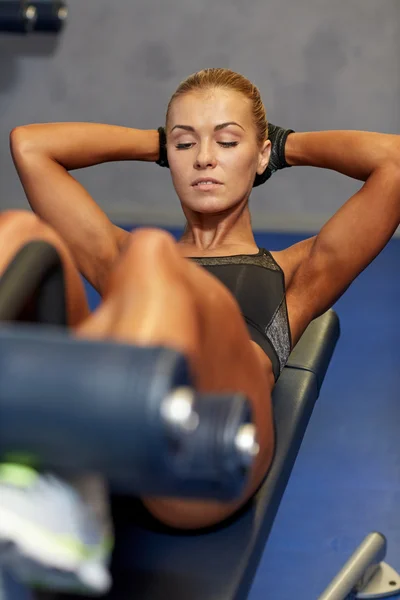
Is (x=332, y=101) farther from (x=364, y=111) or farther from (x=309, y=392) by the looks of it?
(x=309, y=392)

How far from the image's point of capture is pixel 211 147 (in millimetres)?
1461

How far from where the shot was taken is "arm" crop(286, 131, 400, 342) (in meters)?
1.45

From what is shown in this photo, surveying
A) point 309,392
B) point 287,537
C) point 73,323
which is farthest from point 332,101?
point 73,323

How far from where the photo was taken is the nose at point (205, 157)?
1.44m

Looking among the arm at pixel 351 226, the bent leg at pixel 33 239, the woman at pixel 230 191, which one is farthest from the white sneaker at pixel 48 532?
the arm at pixel 351 226

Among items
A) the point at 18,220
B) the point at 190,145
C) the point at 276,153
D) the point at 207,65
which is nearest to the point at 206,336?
the point at 18,220

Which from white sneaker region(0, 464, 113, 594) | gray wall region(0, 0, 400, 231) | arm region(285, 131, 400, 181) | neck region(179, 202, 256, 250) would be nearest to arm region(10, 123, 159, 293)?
neck region(179, 202, 256, 250)

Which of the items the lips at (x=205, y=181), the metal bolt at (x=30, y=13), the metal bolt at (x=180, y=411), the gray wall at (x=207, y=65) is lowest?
the gray wall at (x=207, y=65)

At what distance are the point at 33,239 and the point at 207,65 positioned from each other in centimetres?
338

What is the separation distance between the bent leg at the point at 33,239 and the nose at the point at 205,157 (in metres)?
0.46

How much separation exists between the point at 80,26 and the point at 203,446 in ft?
13.0

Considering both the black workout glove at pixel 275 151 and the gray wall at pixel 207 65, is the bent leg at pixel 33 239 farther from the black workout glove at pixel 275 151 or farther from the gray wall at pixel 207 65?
the gray wall at pixel 207 65

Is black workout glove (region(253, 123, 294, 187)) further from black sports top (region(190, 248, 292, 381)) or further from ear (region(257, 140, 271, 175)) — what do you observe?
black sports top (region(190, 248, 292, 381))

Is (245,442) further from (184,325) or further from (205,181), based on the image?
(205,181)
